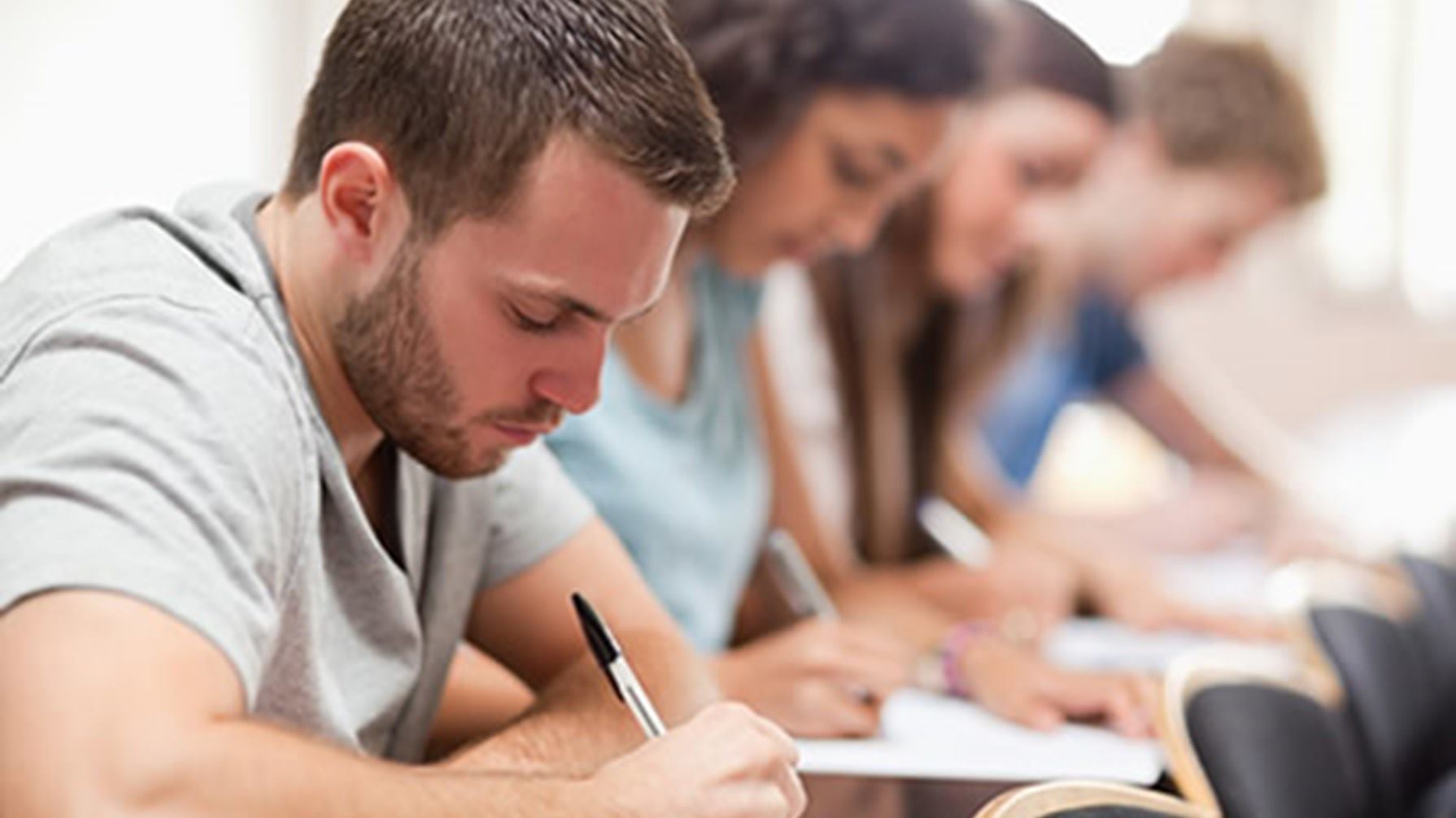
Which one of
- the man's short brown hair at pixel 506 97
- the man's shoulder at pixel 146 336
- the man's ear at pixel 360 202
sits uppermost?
the man's short brown hair at pixel 506 97

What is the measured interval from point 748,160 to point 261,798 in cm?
103

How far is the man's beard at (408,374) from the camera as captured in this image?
3.30 feet

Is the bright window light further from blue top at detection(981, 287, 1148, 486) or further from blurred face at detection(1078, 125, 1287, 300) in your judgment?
blue top at detection(981, 287, 1148, 486)

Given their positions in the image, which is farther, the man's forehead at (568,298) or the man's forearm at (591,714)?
the man's forearm at (591,714)

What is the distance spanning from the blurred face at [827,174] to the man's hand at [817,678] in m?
0.40

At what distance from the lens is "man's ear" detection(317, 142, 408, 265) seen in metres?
0.98

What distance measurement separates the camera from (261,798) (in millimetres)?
796

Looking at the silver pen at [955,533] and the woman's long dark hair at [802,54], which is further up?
the woman's long dark hair at [802,54]

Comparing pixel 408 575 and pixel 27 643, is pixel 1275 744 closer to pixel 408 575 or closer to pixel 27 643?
pixel 408 575

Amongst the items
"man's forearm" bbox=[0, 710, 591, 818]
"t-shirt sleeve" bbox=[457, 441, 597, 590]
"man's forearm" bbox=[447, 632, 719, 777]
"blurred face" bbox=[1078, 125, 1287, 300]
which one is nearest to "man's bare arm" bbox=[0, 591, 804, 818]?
"man's forearm" bbox=[0, 710, 591, 818]

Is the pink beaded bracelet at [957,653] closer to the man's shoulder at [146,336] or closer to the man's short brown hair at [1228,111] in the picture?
the man's shoulder at [146,336]

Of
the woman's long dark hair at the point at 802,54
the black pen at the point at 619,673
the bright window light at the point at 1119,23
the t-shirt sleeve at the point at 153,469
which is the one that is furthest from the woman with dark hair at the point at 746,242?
the bright window light at the point at 1119,23

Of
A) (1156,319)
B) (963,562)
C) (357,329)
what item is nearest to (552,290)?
(357,329)

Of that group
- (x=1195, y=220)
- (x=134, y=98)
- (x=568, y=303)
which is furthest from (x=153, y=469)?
(x=1195, y=220)
